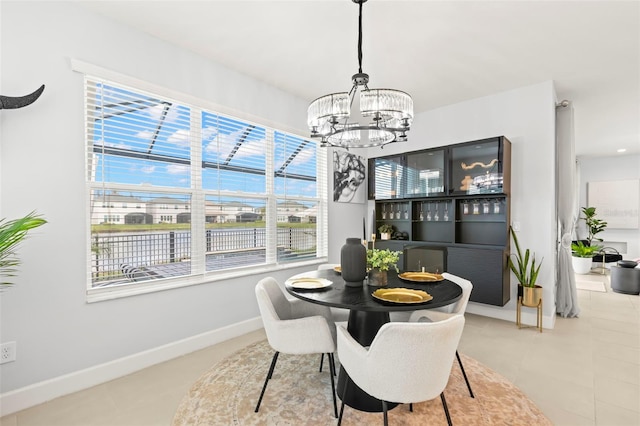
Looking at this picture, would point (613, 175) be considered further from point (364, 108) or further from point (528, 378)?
point (364, 108)

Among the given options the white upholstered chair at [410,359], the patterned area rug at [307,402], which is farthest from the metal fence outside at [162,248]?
the white upholstered chair at [410,359]

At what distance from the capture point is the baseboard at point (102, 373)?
204 centimetres

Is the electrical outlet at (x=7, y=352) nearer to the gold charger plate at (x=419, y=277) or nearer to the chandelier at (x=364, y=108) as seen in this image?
the chandelier at (x=364, y=108)

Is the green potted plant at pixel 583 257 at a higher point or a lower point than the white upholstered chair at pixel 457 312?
lower

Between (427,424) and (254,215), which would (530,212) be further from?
(254,215)

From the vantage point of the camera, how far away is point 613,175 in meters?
7.50

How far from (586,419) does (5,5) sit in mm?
4548

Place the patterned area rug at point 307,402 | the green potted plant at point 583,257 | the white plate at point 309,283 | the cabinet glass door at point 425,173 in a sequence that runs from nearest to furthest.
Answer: the patterned area rug at point 307,402 < the white plate at point 309,283 < the cabinet glass door at point 425,173 < the green potted plant at point 583,257

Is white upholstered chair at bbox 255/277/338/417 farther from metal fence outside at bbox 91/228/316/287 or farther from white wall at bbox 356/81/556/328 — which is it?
white wall at bbox 356/81/556/328

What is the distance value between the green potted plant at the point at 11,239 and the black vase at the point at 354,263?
1846 mm

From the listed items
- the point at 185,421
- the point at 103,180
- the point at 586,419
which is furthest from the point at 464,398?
the point at 103,180

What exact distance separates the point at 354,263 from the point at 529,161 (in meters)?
2.85

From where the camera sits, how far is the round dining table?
69.4 inches

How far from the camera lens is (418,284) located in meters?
2.28
